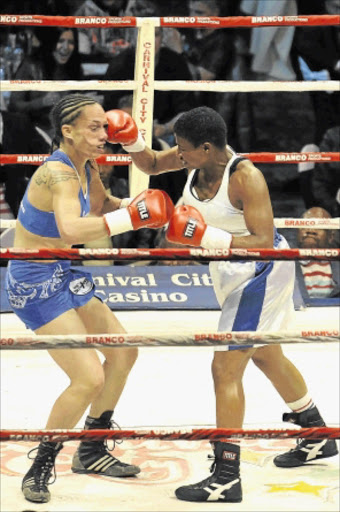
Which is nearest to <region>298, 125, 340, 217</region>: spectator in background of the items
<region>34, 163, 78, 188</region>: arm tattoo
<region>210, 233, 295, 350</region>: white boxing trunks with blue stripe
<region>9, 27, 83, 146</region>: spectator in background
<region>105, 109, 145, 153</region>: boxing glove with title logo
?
<region>9, 27, 83, 146</region>: spectator in background

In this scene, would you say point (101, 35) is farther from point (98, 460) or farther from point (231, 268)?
point (98, 460)

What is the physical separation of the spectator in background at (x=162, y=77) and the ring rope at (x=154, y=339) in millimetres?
3096

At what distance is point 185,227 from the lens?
8.98ft

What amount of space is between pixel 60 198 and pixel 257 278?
651mm

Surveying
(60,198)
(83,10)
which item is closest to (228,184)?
(60,198)

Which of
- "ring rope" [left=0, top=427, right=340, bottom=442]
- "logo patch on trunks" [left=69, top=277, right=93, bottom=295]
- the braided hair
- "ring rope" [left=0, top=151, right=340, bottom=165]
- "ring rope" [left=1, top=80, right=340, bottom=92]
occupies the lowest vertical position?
"ring rope" [left=0, top=427, right=340, bottom=442]

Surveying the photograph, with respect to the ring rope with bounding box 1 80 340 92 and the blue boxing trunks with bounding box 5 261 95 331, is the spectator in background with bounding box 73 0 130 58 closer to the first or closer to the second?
the ring rope with bounding box 1 80 340 92

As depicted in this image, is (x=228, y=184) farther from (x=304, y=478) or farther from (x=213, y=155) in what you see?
(x=304, y=478)

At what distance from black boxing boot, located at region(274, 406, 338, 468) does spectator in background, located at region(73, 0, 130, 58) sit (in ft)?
8.90

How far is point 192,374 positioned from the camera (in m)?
4.16

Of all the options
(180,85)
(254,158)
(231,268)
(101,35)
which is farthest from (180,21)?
(231,268)

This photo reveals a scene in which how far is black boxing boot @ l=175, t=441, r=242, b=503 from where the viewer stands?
3.04 meters

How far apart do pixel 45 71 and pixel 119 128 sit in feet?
6.88

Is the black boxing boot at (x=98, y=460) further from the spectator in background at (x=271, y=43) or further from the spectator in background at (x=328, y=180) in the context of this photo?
the spectator in background at (x=271, y=43)
